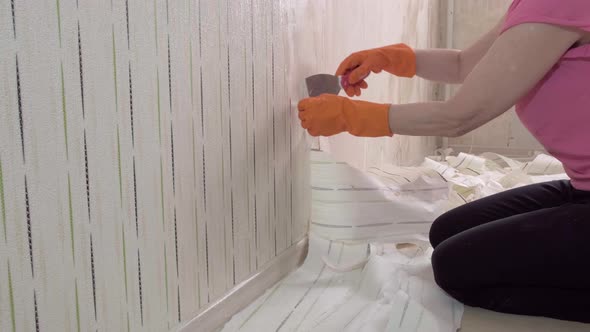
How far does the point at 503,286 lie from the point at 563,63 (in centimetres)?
55

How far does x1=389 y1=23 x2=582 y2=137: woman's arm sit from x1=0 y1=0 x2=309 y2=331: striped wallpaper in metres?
0.39

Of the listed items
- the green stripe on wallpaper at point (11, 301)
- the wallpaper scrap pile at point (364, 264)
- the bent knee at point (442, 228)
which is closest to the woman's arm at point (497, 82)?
the wallpaper scrap pile at point (364, 264)

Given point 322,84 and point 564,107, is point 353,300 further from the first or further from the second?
point 564,107

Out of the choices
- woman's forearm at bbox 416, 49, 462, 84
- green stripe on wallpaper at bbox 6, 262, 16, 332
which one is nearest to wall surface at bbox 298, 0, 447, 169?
woman's forearm at bbox 416, 49, 462, 84

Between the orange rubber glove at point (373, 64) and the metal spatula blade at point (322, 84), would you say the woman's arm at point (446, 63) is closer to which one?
the orange rubber glove at point (373, 64)

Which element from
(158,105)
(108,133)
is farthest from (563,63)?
(108,133)

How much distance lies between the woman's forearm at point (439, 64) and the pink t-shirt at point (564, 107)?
→ 1.11 ft

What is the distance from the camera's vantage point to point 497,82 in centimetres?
125

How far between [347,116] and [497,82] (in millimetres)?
349

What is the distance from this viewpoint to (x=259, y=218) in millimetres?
1505

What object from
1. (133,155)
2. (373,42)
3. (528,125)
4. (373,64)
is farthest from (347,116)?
(373,42)

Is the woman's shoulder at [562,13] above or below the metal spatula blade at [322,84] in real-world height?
above

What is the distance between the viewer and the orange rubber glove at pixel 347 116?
139cm

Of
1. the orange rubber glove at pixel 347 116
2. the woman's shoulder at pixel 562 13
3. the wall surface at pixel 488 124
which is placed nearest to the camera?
the woman's shoulder at pixel 562 13
